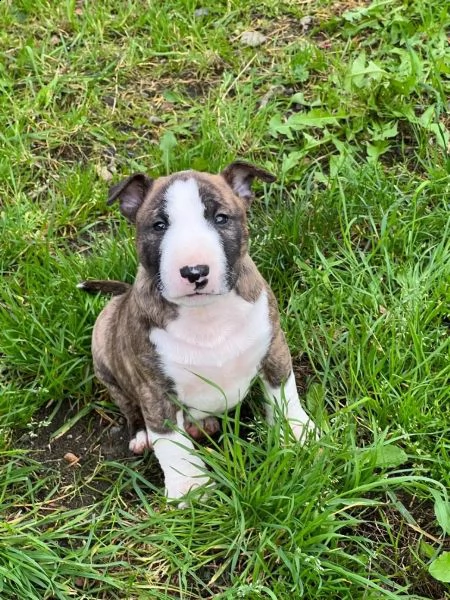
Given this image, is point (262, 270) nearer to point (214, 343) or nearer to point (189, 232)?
point (214, 343)

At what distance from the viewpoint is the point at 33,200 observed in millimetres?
4930

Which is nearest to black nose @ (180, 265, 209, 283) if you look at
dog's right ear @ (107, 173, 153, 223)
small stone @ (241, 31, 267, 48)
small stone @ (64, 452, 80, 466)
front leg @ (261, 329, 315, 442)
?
dog's right ear @ (107, 173, 153, 223)

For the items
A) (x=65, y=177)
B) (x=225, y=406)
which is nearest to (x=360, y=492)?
(x=225, y=406)

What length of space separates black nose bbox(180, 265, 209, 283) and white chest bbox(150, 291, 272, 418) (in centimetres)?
31

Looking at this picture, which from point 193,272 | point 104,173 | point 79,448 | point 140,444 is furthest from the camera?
point 104,173

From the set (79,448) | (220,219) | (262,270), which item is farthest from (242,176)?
(79,448)

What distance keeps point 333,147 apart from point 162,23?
1680 mm

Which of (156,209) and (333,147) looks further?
(333,147)

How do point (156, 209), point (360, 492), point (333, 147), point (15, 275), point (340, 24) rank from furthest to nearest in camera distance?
1. point (340, 24)
2. point (333, 147)
3. point (15, 275)
4. point (360, 492)
5. point (156, 209)

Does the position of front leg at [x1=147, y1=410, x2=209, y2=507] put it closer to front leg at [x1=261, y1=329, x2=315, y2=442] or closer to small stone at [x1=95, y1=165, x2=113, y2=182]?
front leg at [x1=261, y1=329, x2=315, y2=442]

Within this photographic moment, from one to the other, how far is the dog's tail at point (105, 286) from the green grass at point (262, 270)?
10cm

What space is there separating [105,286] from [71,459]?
35.3 inches

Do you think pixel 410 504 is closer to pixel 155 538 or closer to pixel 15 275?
pixel 155 538

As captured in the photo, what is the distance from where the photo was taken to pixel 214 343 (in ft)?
10.4
